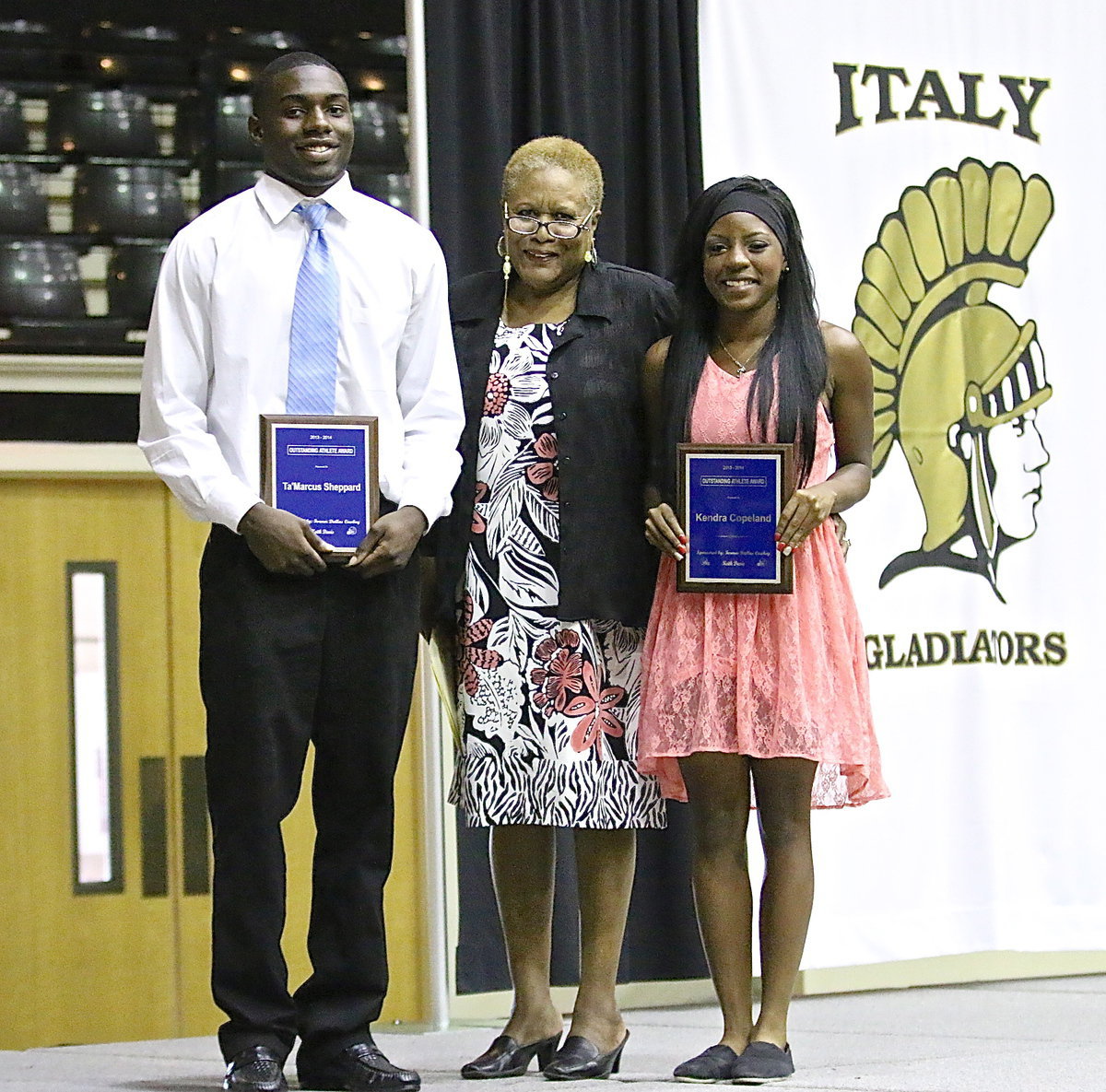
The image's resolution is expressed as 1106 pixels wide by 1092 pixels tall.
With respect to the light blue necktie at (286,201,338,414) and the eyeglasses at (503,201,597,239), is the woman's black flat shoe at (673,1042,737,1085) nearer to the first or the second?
the light blue necktie at (286,201,338,414)

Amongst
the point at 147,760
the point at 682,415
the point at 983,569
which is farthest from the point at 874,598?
the point at 147,760

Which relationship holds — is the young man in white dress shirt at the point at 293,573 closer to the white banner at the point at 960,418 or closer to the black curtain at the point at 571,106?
the black curtain at the point at 571,106

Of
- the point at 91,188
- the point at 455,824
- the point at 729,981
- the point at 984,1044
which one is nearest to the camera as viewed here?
the point at 729,981

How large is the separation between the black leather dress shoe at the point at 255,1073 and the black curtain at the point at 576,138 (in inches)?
58.9

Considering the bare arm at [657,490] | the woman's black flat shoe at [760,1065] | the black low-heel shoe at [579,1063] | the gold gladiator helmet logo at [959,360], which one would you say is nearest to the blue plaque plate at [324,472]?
the bare arm at [657,490]

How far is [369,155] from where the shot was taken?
555 centimetres

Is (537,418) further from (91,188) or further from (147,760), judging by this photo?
(91,188)

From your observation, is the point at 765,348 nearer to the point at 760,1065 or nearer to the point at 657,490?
the point at 657,490

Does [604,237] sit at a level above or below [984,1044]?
above

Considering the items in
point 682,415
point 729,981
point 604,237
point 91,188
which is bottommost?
point 729,981

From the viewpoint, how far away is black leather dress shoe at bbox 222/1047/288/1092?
2.77 m

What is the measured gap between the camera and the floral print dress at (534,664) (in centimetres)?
313

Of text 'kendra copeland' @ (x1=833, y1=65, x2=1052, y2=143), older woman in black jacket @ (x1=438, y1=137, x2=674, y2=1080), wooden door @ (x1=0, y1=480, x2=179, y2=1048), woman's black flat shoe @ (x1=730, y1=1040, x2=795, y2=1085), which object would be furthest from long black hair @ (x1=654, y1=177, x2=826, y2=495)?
wooden door @ (x1=0, y1=480, x2=179, y2=1048)

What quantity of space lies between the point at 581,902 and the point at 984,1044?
3.11 ft
